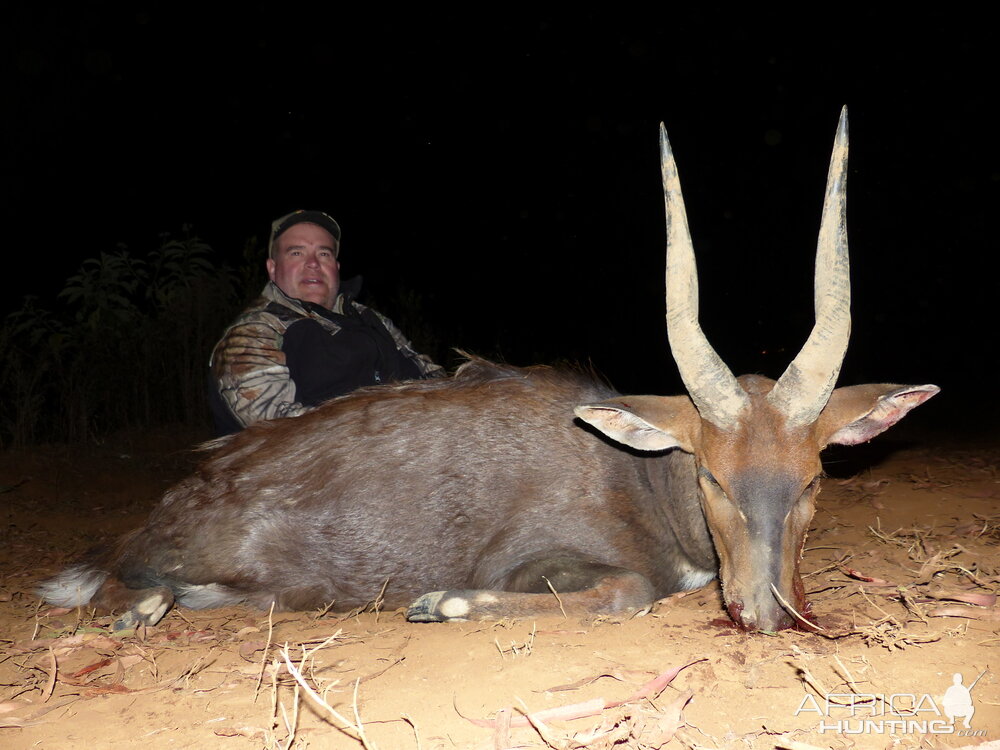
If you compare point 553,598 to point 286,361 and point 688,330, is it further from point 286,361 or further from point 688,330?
point 286,361

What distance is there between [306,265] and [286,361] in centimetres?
101

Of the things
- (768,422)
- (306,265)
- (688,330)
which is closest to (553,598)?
(768,422)

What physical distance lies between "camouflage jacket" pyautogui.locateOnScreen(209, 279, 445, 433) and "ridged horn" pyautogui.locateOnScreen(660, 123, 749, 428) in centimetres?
255

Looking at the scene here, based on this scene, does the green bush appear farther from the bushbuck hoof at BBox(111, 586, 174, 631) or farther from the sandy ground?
the bushbuck hoof at BBox(111, 586, 174, 631)

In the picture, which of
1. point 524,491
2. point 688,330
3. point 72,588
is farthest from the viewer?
point 72,588

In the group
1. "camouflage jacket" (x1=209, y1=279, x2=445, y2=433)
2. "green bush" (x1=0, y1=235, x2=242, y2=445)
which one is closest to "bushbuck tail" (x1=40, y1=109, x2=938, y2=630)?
"camouflage jacket" (x1=209, y1=279, x2=445, y2=433)

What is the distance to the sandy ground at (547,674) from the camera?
2197 mm

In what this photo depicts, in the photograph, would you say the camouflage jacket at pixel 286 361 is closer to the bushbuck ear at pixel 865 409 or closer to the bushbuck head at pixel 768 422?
the bushbuck head at pixel 768 422

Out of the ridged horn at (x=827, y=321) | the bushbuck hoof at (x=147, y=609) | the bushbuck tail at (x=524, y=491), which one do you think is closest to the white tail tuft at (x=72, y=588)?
the bushbuck tail at (x=524, y=491)

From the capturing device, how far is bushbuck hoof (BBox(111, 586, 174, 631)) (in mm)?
3506

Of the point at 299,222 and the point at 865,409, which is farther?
the point at 299,222

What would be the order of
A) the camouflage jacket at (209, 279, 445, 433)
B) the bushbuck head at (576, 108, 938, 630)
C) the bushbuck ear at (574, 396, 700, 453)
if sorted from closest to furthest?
the bushbuck head at (576, 108, 938, 630) → the bushbuck ear at (574, 396, 700, 453) → the camouflage jacket at (209, 279, 445, 433)

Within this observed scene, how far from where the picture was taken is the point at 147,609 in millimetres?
3602

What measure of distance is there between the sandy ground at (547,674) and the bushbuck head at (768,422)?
23cm
